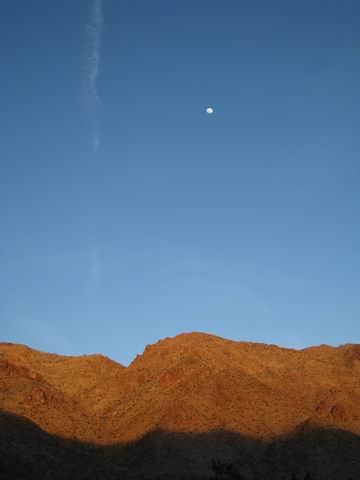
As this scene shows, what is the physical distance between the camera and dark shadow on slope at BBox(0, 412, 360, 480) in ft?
165

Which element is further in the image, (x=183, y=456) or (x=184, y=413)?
(x=184, y=413)

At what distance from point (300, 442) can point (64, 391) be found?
97.2 feet

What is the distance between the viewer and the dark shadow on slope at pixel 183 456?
50.3 metres

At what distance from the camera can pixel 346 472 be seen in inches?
2141

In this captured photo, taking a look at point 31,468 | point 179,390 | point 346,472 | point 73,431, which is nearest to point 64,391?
point 73,431

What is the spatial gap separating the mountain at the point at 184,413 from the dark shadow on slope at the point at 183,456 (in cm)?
12

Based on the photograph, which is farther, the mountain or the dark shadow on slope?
the mountain

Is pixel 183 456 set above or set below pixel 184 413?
below

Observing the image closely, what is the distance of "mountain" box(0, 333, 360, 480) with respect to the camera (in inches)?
2138

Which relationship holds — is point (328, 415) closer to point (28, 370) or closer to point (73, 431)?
point (73, 431)

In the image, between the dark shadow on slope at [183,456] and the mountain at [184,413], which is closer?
the dark shadow on slope at [183,456]

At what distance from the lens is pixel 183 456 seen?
56156 millimetres

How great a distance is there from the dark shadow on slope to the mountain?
0.12m

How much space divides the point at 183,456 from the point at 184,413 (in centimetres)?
742
